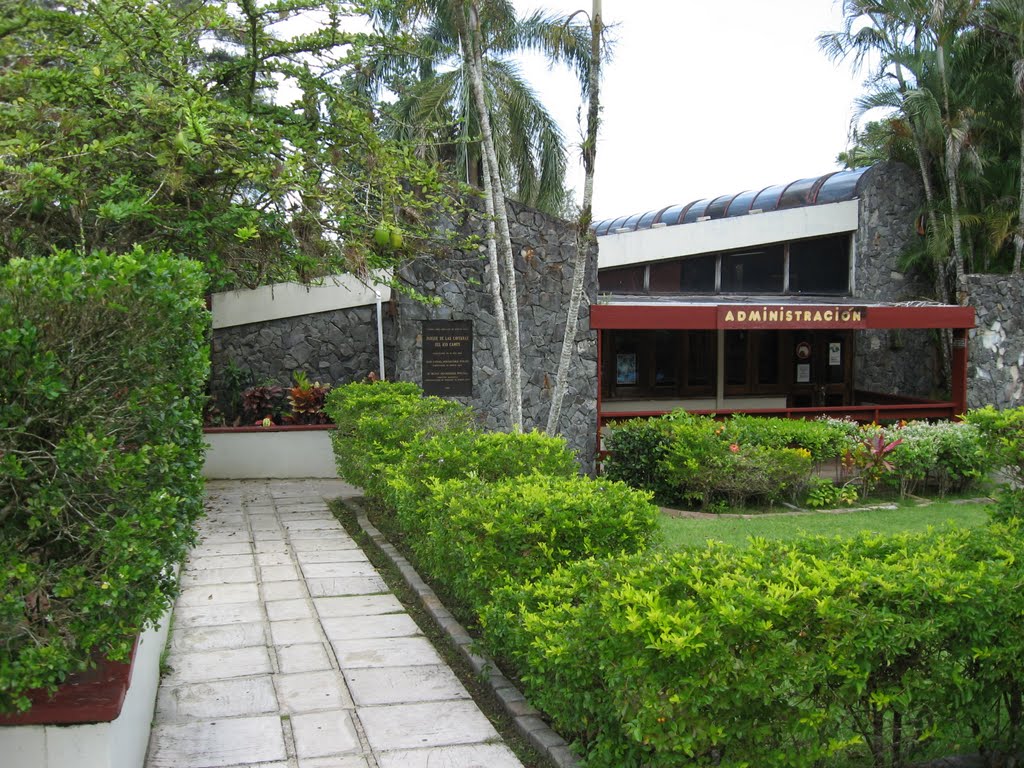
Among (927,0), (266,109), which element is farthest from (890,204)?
(266,109)

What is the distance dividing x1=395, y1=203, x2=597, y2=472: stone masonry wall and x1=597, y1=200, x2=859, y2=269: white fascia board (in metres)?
3.20

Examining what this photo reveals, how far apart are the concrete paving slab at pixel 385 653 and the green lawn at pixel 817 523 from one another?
3.81m

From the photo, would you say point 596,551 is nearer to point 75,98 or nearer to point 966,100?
point 75,98

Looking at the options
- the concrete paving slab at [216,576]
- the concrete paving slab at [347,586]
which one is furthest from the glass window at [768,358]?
the concrete paving slab at [216,576]

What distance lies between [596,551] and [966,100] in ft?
56.0

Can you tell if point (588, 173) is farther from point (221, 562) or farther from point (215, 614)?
point (215, 614)

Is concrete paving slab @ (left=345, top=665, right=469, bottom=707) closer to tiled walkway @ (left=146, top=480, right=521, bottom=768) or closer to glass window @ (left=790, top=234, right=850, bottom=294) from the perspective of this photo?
tiled walkway @ (left=146, top=480, right=521, bottom=768)

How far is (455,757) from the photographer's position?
444 cm

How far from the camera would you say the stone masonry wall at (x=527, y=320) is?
1373cm

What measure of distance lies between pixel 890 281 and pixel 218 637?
16.1 m

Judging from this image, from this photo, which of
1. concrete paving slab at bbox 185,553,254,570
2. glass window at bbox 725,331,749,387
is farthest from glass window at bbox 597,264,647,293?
concrete paving slab at bbox 185,553,254,570

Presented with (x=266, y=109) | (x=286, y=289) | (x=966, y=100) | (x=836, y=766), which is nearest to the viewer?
(x=836, y=766)

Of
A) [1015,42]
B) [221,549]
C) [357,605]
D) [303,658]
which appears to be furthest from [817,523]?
[1015,42]

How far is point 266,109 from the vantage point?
9.84 m
